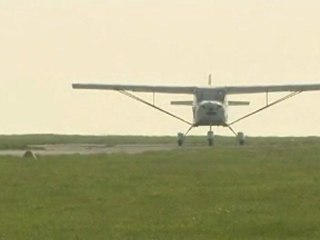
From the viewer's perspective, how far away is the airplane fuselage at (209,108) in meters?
59.0

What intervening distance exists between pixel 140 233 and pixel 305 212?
355 centimetres

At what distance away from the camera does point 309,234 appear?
15930mm

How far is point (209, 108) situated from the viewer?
58.8m

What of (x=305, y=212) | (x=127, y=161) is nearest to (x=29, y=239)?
(x=305, y=212)

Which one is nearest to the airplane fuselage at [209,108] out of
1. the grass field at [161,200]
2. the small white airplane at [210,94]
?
the small white airplane at [210,94]

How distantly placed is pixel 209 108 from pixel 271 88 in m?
6.27

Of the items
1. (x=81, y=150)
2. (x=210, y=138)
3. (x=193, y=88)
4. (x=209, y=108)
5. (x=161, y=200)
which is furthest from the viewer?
(x=193, y=88)

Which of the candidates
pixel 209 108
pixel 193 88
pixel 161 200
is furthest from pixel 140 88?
pixel 161 200

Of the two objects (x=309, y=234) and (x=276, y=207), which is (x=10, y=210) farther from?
(x=309, y=234)

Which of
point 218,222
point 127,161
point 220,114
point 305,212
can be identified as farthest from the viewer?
point 220,114

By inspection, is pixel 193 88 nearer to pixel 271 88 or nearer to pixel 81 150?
pixel 271 88

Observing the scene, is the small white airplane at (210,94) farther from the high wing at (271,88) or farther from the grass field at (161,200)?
the grass field at (161,200)

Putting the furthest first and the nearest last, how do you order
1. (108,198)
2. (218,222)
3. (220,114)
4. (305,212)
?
(220,114), (108,198), (305,212), (218,222)

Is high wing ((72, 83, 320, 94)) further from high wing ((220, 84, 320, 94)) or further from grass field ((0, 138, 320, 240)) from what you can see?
grass field ((0, 138, 320, 240))
